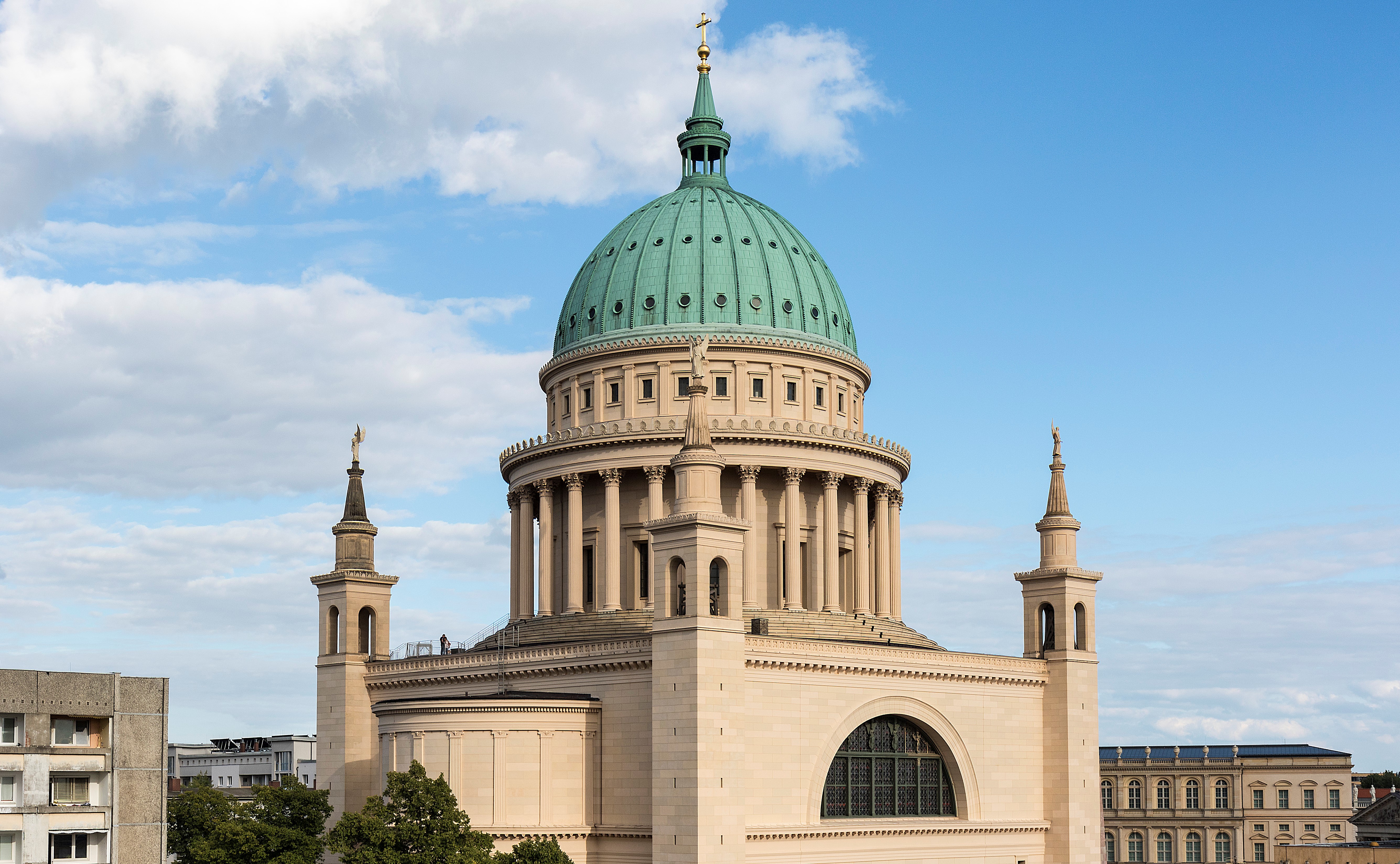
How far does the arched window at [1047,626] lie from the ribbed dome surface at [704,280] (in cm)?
1803

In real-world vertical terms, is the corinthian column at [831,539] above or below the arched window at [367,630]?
above

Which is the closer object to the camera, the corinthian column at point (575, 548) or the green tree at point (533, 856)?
the green tree at point (533, 856)

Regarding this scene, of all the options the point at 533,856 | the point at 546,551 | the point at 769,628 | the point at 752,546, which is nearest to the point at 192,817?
the point at 533,856

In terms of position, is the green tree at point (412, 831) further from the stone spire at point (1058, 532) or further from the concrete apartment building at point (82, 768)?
the stone spire at point (1058, 532)

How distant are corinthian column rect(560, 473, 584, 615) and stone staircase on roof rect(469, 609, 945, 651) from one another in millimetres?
729

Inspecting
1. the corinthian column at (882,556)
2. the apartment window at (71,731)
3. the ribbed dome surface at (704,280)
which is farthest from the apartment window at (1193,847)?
the apartment window at (71,731)

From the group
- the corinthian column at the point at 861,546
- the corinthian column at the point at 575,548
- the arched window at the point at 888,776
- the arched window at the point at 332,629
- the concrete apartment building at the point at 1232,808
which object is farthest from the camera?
the concrete apartment building at the point at 1232,808

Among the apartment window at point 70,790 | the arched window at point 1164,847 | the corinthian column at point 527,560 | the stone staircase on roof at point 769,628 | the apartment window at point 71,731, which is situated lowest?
the arched window at point 1164,847

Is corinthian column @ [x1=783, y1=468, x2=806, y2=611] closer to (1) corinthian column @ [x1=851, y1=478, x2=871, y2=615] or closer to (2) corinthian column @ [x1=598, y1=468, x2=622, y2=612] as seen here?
(1) corinthian column @ [x1=851, y1=478, x2=871, y2=615]

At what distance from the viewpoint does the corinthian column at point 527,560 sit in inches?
3583

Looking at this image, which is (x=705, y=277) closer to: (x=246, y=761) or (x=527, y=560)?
(x=527, y=560)

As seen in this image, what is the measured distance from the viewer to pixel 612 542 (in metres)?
85.1

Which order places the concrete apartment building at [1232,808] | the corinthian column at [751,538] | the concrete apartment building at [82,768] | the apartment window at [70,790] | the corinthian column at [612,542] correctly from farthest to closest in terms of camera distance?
1. the concrete apartment building at [1232,808]
2. the corinthian column at [612,542]
3. the corinthian column at [751,538]
4. the apartment window at [70,790]
5. the concrete apartment building at [82,768]

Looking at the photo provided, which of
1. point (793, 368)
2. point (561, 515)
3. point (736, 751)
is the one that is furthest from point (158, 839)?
point (793, 368)
